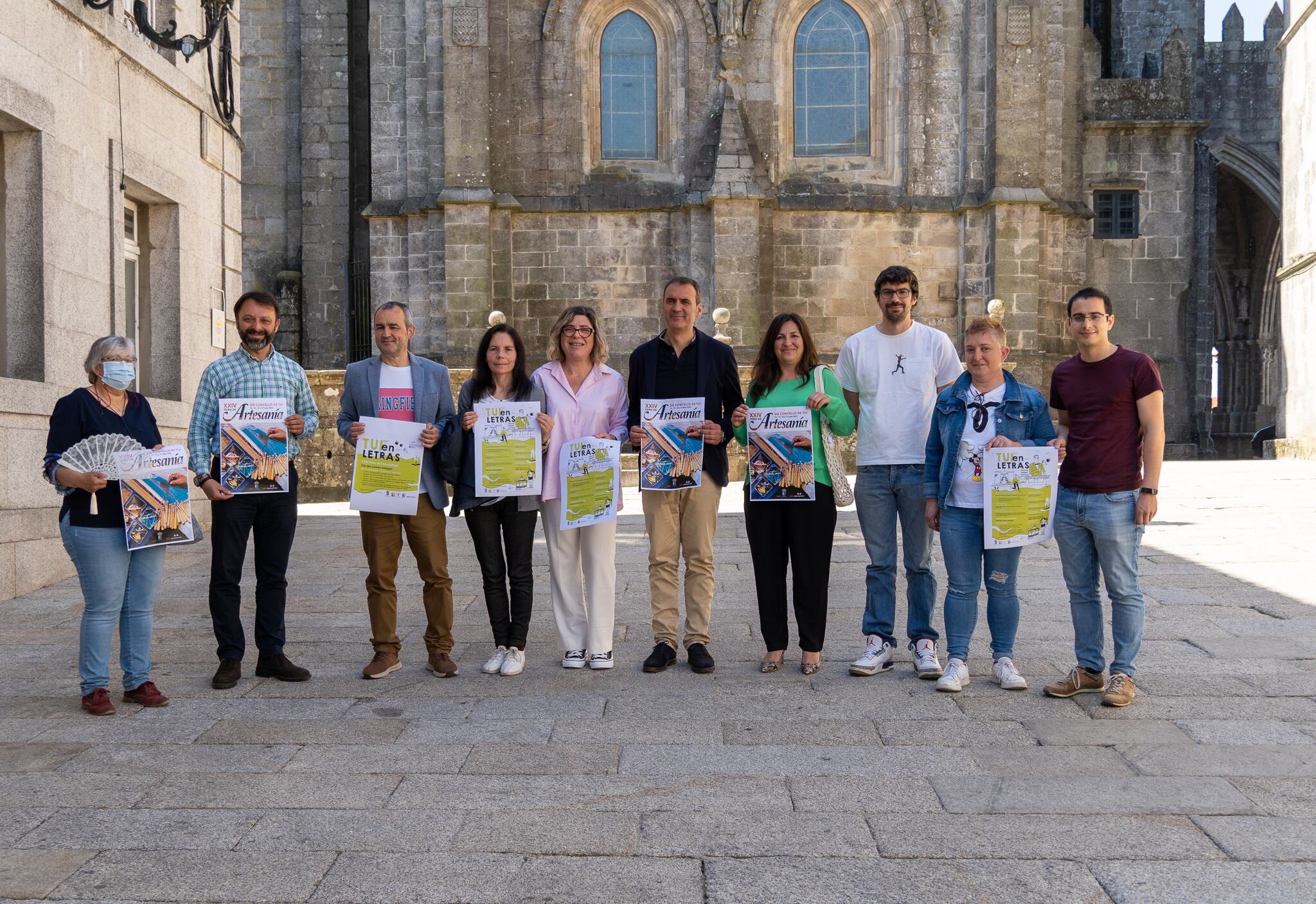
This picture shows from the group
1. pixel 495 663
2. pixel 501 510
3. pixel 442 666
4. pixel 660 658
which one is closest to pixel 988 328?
pixel 660 658

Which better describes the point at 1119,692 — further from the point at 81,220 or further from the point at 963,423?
the point at 81,220

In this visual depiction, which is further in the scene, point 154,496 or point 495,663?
point 495,663

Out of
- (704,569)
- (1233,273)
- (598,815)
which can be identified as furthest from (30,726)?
(1233,273)

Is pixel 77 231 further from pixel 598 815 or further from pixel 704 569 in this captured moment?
pixel 598 815

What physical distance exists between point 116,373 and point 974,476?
3.86 meters

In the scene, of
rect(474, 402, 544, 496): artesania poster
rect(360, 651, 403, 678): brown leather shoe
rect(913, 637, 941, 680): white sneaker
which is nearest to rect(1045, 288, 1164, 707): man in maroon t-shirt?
rect(913, 637, 941, 680): white sneaker

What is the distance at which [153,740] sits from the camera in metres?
4.99

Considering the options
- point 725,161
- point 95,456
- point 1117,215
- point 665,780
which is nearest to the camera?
point 665,780

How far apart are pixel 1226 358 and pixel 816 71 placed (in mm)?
22195

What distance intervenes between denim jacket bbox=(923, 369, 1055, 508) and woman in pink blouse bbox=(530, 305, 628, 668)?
1564 millimetres

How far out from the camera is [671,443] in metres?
6.13

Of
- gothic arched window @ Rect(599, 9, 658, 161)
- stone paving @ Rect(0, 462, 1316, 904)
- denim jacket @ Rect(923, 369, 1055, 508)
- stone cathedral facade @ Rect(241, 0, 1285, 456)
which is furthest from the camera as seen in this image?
gothic arched window @ Rect(599, 9, 658, 161)

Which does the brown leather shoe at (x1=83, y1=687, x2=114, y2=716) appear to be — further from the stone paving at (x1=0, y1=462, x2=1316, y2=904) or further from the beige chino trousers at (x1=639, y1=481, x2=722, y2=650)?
the beige chino trousers at (x1=639, y1=481, x2=722, y2=650)

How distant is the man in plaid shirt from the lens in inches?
235
